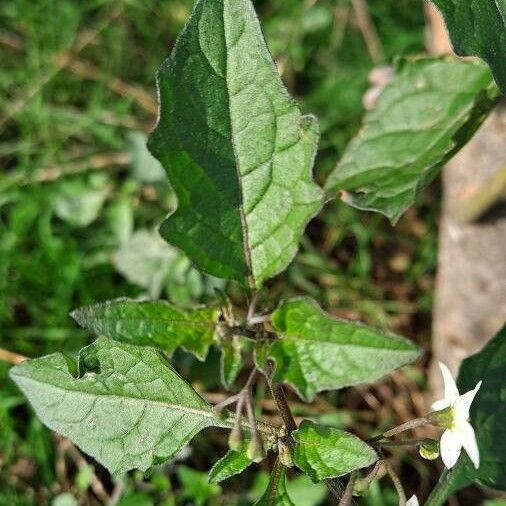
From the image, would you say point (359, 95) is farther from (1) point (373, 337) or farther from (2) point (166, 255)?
(1) point (373, 337)

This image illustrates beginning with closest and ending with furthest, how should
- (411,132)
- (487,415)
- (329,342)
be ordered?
(329,342)
(487,415)
(411,132)

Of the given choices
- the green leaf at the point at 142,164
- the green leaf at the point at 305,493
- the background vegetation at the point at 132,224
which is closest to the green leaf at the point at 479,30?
the background vegetation at the point at 132,224

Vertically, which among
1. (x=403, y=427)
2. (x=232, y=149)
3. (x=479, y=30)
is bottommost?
(x=403, y=427)

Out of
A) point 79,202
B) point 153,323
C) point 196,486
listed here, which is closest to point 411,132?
point 153,323

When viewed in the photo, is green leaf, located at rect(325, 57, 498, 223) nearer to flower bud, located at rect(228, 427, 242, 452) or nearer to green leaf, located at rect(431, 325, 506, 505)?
green leaf, located at rect(431, 325, 506, 505)

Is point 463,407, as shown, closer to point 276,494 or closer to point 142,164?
point 276,494

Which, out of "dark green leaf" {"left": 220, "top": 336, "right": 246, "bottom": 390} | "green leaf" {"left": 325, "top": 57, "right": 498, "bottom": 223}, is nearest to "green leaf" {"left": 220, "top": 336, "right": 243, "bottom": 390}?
"dark green leaf" {"left": 220, "top": 336, "right": 246, "bottom": 390}

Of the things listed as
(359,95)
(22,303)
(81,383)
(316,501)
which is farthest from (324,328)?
(359,95)
